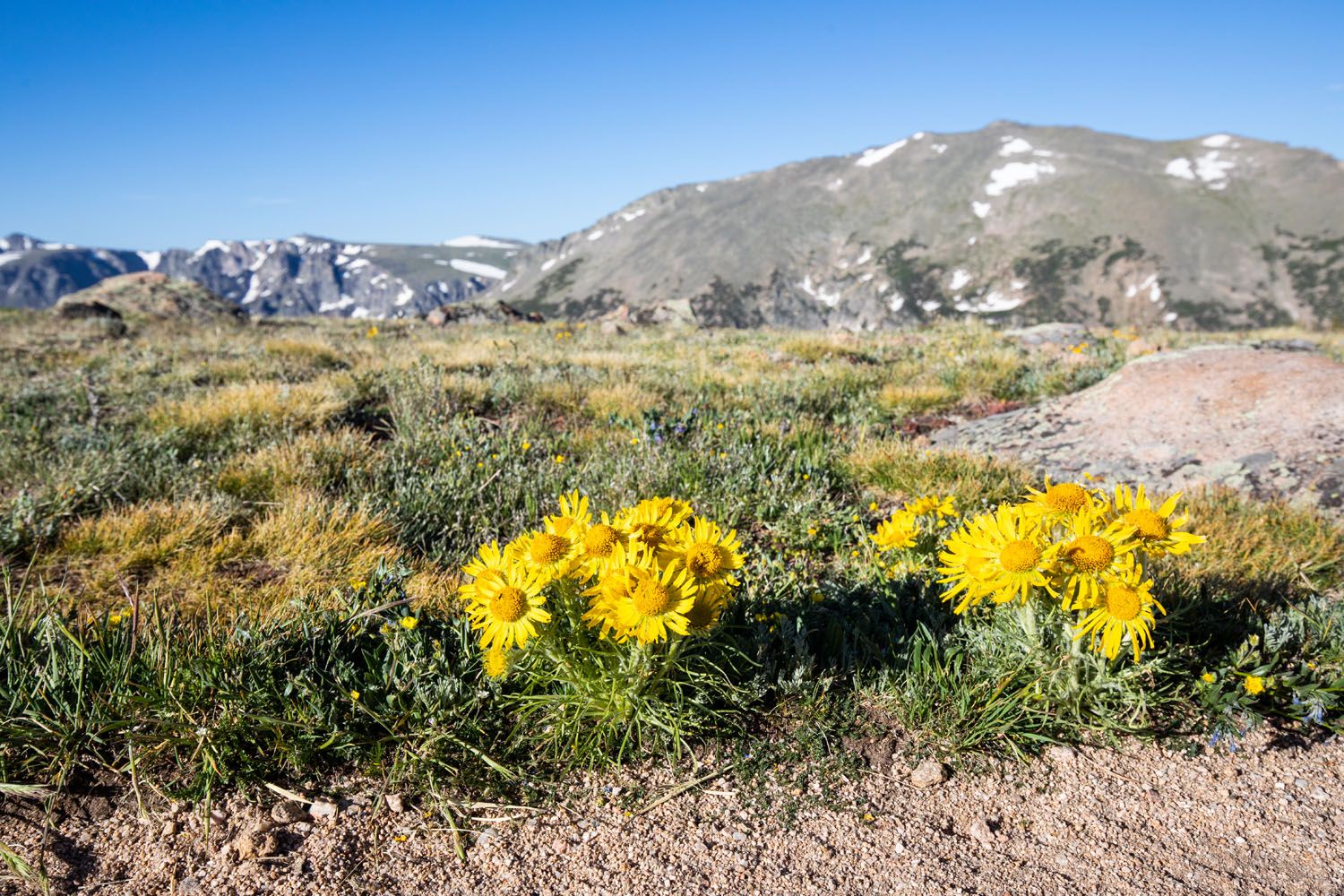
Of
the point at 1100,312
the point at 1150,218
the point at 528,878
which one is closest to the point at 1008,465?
the point at 528,878

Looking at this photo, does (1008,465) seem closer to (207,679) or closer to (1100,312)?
(207,679)

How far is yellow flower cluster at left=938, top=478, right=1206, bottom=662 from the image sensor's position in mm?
2164

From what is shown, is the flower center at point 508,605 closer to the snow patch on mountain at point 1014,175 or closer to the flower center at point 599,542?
the flower center at point 599,542

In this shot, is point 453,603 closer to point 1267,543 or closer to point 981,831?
point 981,831

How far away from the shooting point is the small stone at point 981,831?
2180 millimetres

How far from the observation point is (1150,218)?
162 metres

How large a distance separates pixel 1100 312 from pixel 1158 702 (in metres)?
173

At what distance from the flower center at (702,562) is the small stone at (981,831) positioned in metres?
1.12

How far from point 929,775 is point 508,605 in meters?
1.53

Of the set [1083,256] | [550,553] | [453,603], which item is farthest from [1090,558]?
[1083,256]

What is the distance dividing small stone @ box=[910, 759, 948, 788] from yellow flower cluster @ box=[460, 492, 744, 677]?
2.93 ft

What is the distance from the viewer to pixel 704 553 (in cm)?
225

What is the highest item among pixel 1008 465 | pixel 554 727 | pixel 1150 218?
pixel 1150 218

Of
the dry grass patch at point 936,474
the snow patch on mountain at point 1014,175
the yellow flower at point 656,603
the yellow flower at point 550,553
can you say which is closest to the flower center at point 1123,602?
the yellow flower at point 656,603
